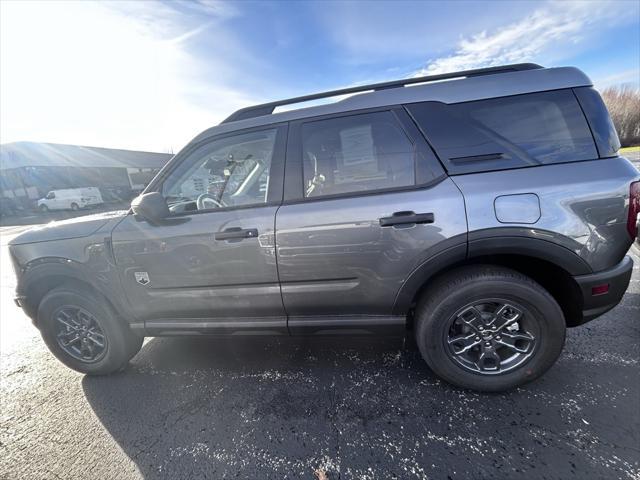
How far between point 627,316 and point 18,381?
5.94 m

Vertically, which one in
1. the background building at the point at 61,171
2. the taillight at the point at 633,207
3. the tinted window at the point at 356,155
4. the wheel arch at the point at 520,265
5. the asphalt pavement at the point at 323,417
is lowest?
the asphalt pavement at the point at 323,417

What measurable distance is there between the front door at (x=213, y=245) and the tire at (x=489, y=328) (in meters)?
1.13

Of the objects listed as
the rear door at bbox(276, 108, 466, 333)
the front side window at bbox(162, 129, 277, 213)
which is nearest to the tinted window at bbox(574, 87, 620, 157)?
the rear door at bbox(276, 108, 466, 333)

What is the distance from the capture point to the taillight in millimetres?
1782

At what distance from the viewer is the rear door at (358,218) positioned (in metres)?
1.92

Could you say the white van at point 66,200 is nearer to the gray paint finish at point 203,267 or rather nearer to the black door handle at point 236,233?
the gray paint finish at point 203,267

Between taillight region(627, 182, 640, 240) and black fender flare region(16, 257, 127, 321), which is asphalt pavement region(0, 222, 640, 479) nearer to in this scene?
black fender flare region(16, 257, 127, 321)

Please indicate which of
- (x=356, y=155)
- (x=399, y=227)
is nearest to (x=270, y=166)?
(x=356, y=155)

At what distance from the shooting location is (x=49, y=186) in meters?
27.1

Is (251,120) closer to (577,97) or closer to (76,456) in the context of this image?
(577,97)

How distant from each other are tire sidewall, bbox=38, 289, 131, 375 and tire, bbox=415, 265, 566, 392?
8.24 ft

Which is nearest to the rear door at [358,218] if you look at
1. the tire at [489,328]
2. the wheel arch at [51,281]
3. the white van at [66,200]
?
the tire at [489,328]

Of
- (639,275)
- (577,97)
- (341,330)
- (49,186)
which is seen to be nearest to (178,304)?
(341,330)

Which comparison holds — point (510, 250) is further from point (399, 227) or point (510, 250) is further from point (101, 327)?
point (101, 327)
